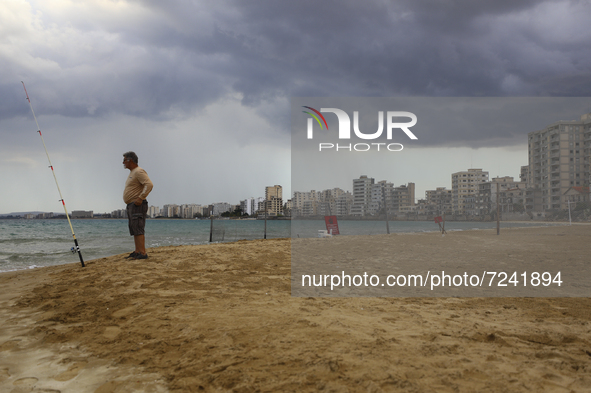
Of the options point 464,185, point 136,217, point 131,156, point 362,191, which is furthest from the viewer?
point 464,185

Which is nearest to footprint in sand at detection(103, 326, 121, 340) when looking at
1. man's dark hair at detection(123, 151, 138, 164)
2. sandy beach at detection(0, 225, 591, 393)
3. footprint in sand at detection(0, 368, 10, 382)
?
sandy beach at detection(0, 225, 591, 393)

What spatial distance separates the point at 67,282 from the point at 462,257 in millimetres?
8100

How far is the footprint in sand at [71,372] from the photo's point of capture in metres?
2.28

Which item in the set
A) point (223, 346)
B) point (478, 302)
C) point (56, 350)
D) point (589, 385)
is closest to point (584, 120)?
point (478, 302)

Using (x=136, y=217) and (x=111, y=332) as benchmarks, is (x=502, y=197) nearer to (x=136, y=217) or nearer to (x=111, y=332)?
(x=136, y=217)

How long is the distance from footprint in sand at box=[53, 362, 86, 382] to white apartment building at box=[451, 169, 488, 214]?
66.6ft

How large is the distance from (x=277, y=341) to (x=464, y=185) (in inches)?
805

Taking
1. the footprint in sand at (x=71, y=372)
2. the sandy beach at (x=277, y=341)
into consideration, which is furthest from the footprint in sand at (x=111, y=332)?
the footprint in sand at (x=71, y=372)

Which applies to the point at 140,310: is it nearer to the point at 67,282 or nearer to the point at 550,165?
the point at 67,282

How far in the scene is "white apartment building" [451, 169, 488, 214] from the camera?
20.0 meters

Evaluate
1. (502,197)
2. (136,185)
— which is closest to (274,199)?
(502,197)

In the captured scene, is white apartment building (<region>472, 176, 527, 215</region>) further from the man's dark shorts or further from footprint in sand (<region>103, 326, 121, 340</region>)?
footprint in sand (<region>103, 326, 121, 340</region>)

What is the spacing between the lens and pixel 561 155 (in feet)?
49.9

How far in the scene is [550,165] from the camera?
14.9m
